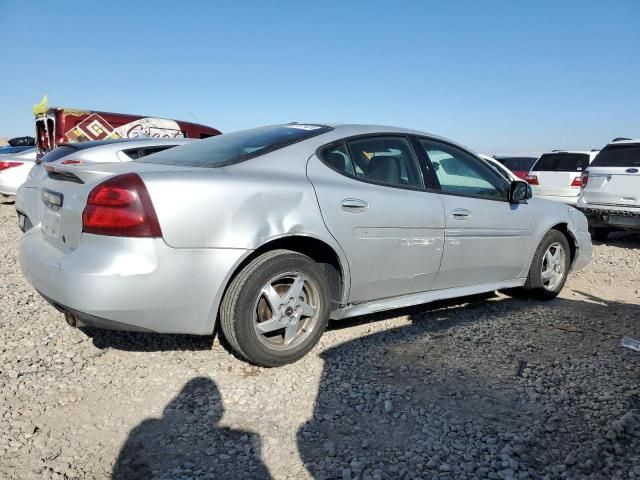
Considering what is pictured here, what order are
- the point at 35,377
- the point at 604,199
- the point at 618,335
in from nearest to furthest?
the point at 35,377 < the point at 618,335 < the point at 604,199

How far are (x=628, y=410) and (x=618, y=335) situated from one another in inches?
52.3

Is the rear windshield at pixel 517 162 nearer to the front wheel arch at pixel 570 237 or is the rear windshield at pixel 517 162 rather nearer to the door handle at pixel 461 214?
the front wheel arch at pixel 570 237

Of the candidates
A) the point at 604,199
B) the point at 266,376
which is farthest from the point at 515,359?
the point at 604,199

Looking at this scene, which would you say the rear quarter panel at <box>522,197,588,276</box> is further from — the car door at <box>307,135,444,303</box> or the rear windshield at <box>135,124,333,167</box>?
the rear windshield at <box>135,124,333,167</box>

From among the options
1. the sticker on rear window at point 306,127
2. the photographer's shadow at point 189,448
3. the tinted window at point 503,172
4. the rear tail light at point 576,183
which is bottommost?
the photographer's shadow at point 189,448

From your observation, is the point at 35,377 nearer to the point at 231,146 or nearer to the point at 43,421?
the point at 43,421

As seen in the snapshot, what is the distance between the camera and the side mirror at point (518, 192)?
4172mm

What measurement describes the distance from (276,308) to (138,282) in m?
0.80

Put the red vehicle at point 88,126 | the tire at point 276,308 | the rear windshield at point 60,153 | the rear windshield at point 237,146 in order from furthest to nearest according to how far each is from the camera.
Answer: the red vehicle at point 88,126 < the rear windshield at point 60,153 < the rear windshield at point 237,146 < the tire at point 276,308

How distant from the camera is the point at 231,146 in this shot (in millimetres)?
3350

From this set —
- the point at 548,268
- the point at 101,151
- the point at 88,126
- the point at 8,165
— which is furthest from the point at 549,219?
the point at 8,165

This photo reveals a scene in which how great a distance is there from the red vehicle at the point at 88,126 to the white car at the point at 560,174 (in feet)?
25.7

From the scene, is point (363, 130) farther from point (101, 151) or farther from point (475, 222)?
point (101, 151)

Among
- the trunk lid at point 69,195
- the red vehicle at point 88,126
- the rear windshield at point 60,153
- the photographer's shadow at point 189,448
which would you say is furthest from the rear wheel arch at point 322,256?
the red vehicle at point 88,126
